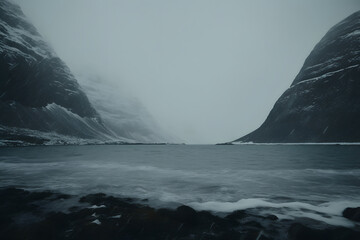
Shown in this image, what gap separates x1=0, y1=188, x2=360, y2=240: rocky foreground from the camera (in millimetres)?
10234

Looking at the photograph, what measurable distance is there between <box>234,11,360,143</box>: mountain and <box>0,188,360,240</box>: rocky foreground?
124 metres

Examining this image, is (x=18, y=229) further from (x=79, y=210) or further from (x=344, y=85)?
(x=344, y=85)

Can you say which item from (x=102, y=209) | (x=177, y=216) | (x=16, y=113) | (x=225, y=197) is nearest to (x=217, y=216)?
(x=177, y=216)

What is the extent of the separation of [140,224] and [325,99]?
149 m

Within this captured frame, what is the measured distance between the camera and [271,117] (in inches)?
6521

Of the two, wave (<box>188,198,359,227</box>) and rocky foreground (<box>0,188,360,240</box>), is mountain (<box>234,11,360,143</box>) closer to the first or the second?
wave (<box>188,198,359,227</box>)

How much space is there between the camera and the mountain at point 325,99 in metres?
121

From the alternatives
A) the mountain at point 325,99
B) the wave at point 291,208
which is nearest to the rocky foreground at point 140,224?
the wave at point 291,208

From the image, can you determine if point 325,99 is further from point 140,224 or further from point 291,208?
point 140,224

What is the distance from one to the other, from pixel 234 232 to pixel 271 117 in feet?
545

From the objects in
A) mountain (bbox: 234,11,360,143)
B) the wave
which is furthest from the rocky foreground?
mountain (bbox: 234,11,360,143)

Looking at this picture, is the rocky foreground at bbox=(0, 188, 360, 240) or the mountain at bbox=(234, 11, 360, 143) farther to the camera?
the mountain at bbox=(234, 11, 360, 143)

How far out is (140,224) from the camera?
36.9 ft

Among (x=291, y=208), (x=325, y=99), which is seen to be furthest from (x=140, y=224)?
(x=325, y=99)
